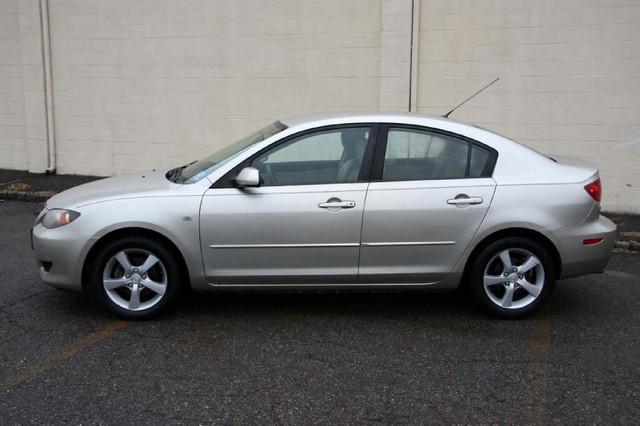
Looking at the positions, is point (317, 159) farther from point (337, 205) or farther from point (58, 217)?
point (58, 217)

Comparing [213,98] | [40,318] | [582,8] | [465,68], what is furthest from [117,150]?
[582,8]

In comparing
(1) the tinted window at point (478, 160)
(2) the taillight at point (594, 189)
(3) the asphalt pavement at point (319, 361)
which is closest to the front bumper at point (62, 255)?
(3) the asphalt pavement at point (319, 361)

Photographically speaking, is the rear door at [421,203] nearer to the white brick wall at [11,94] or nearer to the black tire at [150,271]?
the black tire at [150,271]

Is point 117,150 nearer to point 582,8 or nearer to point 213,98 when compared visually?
point 213,98

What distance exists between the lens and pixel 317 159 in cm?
516

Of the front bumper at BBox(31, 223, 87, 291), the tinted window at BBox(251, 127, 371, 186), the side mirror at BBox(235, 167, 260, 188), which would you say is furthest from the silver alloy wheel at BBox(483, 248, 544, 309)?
the front bumper at BBox(31, 223, 87, 291)

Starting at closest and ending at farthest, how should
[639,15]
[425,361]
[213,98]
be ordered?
[425,361] < [639,15] < [213,98]

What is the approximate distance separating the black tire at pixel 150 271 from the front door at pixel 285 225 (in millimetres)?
261

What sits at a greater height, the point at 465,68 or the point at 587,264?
the point at 465,68

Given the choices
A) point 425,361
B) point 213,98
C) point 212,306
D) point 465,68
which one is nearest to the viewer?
point 425,361

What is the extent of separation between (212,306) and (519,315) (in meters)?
2.41

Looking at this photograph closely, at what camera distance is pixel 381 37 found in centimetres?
976

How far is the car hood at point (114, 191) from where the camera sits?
4.98 m

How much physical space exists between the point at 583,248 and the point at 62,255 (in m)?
3.86
